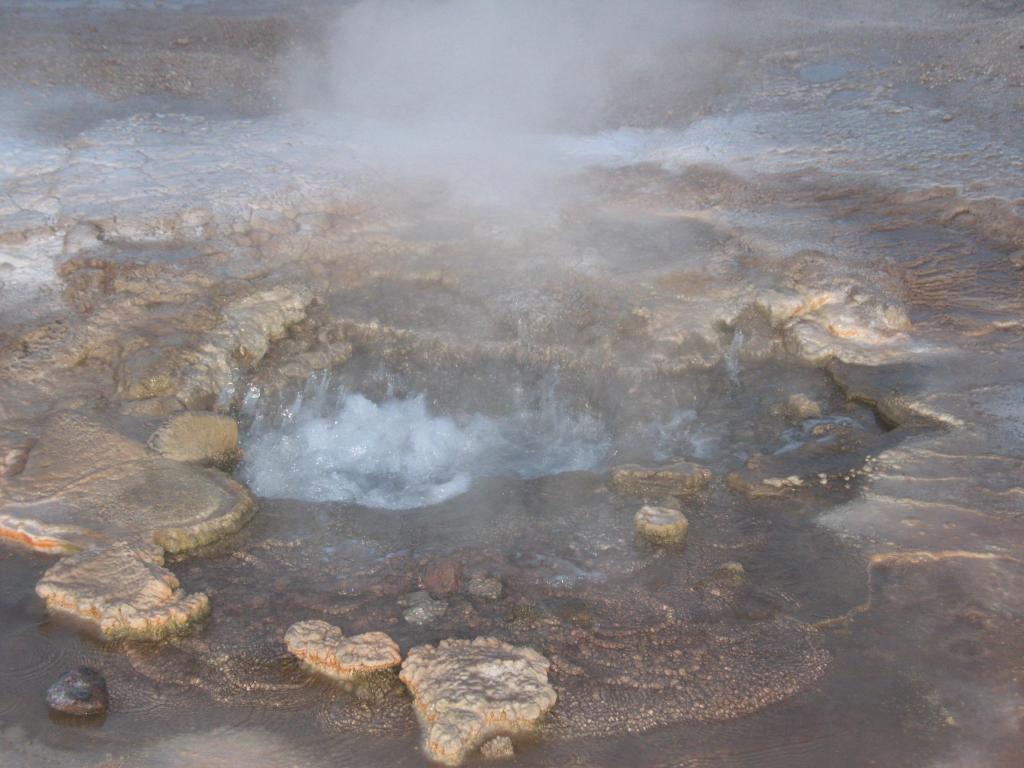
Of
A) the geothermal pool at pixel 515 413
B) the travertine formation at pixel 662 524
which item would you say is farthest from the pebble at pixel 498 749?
the travertine formation at pixel 662 524

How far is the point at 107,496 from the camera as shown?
3264 millimetres

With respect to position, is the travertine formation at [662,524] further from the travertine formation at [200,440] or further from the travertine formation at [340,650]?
the travertine formation at [200,440]

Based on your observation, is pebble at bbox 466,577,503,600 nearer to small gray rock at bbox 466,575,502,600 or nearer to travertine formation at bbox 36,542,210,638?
small gray rock at bbox 466,575,502,600

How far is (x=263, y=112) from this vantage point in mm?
6711

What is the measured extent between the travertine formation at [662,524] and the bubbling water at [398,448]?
66 centimetres

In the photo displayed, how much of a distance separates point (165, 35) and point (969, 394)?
749 centimetres

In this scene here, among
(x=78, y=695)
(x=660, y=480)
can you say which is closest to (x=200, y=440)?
(x=78, y=695)

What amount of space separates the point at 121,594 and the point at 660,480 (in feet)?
6.46

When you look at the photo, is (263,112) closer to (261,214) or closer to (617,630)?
(261,214)

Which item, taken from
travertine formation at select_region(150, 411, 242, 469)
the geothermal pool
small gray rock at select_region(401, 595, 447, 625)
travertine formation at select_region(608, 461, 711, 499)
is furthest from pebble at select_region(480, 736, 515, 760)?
travertine formation at select_region(150, 411, 242, 469)

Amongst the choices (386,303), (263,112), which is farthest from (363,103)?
(386,303)

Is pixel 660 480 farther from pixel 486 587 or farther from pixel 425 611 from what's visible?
pixel 425 611

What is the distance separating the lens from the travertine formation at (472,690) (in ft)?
7.86

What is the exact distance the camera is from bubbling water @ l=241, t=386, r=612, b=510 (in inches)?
150
